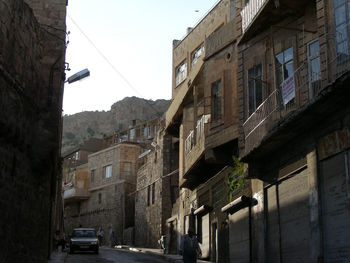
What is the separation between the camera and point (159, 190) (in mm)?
37000

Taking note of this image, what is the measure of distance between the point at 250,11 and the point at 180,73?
49.3ft

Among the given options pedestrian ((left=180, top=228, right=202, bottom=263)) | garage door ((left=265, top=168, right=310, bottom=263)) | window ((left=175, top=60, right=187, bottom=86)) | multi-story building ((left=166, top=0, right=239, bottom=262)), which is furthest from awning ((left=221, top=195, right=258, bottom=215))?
window ((left=175, top=60, right=187, bottom=86))

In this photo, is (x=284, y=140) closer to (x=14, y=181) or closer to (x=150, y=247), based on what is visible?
(x=14, y=181)

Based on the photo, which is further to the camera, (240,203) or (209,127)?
(209,127)

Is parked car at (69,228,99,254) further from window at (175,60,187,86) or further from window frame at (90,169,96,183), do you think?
window frame at (90,169,96,183)

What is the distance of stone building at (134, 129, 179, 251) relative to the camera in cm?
3622

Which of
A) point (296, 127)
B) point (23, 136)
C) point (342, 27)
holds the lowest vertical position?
point (23, 136)

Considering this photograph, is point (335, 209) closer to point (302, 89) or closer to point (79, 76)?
point (302, 89)

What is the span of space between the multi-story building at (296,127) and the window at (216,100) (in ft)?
6.79

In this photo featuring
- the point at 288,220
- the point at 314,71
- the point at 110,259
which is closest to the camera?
the point at 314,71

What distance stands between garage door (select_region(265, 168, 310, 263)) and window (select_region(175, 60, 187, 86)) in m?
16.1

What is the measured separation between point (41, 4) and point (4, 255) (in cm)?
1120

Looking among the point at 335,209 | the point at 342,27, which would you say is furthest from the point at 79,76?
the point at 335,209

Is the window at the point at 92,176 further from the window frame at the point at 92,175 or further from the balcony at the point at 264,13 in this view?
the balcony at the point at 264,13
